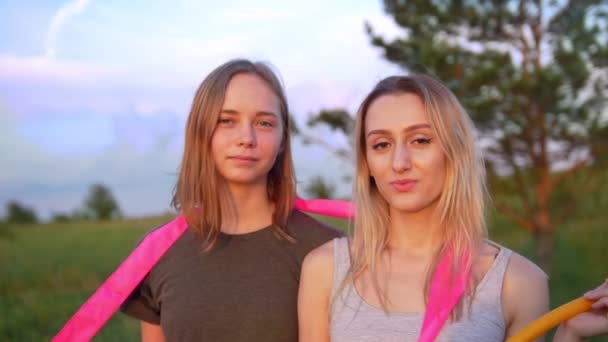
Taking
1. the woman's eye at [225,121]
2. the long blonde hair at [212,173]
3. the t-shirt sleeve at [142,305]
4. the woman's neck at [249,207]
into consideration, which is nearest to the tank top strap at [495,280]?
the long blonde hair at [212,173]

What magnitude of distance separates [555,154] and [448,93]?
22.0 ft

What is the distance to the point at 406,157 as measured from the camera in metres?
2.46

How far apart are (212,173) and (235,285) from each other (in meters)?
0.53

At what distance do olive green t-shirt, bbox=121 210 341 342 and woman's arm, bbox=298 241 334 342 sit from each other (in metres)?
0.20

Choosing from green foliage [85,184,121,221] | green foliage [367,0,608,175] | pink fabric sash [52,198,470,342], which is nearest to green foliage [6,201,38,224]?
green foliage [85,184,121,221]

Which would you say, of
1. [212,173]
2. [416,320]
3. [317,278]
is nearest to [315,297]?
[317,278]

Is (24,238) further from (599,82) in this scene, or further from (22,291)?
(599,82)

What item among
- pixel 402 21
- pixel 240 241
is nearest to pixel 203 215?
pixel 240 241

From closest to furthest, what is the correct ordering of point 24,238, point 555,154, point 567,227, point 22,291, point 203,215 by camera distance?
point 203,215, point 555,154, point 22,291, point 567,227, point 24,238

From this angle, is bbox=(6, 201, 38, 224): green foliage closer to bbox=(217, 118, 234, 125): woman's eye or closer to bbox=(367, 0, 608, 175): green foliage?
bbox=(367, 0, 608, 175): green foliage

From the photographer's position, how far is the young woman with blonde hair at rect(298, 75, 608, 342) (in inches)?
96.1

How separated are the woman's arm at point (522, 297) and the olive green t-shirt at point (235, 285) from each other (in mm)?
867

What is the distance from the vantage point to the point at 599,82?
8406mm

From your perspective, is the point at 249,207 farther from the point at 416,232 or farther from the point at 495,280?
the point at 495,280
